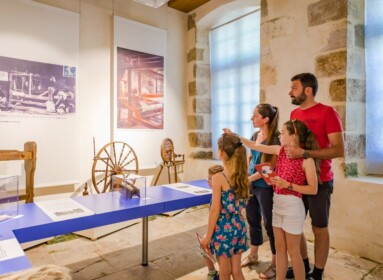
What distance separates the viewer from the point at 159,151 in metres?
4.41

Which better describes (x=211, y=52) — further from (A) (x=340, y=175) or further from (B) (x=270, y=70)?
(A) (x=340, y=175)

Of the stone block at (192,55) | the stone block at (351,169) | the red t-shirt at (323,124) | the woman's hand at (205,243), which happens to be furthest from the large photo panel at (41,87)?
the stone block at (351,169)

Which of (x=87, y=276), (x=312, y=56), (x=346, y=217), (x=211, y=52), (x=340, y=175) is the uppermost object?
(x=211, y=52)

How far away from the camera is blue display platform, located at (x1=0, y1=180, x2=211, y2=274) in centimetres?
155

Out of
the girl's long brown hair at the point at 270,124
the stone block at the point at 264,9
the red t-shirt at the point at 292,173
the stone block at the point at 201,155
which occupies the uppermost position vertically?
the stone block at the point at 264,9

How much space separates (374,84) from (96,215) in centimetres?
295

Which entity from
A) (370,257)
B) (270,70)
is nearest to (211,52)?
(270,70)

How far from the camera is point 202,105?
4758 millimetres

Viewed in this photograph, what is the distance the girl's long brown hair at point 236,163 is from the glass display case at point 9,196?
4.60 ft

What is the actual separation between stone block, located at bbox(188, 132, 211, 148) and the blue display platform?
2.05 m

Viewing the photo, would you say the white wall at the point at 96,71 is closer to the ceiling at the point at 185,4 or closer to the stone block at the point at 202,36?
the ceiling at the point at 185,4

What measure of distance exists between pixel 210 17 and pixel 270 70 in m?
1.63

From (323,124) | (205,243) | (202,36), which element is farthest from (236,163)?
(202,36)

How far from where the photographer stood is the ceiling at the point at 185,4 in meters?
4.43
